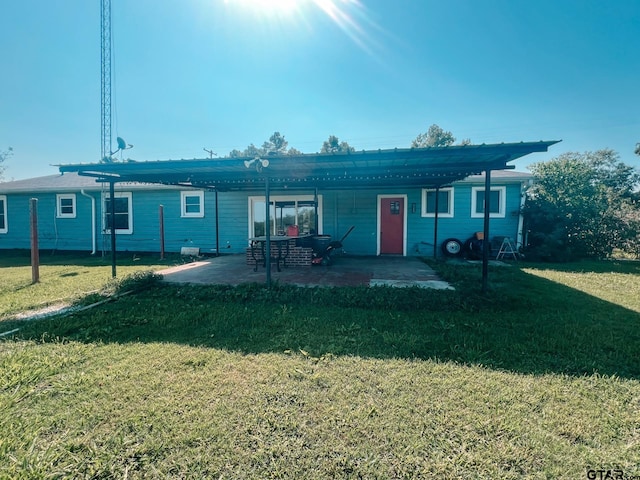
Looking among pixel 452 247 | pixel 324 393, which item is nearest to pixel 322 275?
pixel 324 393

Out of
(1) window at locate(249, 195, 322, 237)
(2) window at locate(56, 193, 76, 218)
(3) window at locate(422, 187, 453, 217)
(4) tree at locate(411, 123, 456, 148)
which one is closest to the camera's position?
(3) window at locate(422, 187, 453, 217)

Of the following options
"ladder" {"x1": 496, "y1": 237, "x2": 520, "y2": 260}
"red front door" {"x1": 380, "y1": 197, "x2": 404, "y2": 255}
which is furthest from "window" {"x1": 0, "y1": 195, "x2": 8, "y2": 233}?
"ladder" {"x1": 496, "y1": 237, "x2": 520, "y2": 260}

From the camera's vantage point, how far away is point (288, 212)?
10977 mm

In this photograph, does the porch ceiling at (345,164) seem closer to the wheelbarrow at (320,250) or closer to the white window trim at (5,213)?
the wheelbarrow at (320,250)

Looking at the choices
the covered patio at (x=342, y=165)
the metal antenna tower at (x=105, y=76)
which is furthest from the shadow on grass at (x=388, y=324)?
the metal antenna tower at (x=105, y=76)

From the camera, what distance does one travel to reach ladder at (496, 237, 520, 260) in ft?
32.1

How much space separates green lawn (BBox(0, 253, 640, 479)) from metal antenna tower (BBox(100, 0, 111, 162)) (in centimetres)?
1474

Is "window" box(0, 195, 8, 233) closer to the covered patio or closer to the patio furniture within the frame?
the covered patio

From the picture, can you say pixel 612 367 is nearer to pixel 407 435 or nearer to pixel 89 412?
pixel 407 435

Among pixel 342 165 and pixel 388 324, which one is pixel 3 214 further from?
pixel 388 324

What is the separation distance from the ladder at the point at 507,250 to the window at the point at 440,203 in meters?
1.96

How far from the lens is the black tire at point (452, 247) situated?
10062 mm

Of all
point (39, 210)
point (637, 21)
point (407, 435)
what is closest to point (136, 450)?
point (407, 435)

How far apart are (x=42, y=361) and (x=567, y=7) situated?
12884mm
